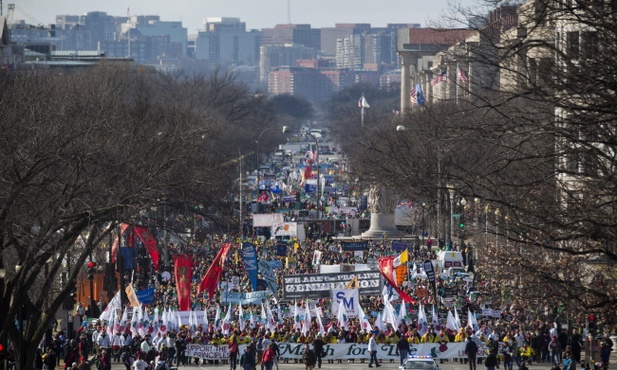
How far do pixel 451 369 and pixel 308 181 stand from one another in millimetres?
71505

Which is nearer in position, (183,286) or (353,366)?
(353,366)

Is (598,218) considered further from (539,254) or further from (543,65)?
(539,254)

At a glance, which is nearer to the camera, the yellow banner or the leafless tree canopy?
the leafless tree canopy

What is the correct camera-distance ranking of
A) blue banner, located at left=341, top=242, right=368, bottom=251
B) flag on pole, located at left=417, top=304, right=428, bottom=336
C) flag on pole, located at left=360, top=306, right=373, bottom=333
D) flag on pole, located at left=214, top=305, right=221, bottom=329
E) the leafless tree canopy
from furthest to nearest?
blue banner, located at left=341, top=242, right=368, bottom=251 → flag on pole, located at left=214, top=305, right=221, bottom=329 → flag on pole, located at left=360, top=306, right=373, bottom=333 → flag on pole, located at left=417, top=304, right=428, bottom=336 → the leafless tree canopy

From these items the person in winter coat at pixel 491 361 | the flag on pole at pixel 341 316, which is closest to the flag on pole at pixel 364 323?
the flag on pole at pixel 341 316

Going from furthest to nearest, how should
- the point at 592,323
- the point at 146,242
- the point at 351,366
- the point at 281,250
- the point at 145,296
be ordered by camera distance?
the point at 281,250, the point at 146,242, the point at 145,296, the point at 351,366, the point at 592,323

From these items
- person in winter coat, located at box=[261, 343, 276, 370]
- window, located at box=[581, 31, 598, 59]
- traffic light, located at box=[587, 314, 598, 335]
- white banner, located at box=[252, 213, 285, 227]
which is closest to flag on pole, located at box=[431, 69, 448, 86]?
white banner, located at box=[252, 213, 285, 227]

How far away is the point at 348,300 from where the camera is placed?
149ft

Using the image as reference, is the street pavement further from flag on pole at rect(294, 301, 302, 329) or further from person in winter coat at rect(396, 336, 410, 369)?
flag on pole at rect(294, 301, 302, 329)

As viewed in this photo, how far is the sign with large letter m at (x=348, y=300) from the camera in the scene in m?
45.2

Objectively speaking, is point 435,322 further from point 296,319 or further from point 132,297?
point 132,297

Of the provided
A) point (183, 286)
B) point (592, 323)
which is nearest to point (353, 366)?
point (183, 286)

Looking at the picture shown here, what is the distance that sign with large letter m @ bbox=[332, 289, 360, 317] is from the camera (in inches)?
1780

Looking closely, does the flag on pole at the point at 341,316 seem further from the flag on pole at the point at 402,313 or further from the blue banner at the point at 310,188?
the blue banner at the point at 310,188
